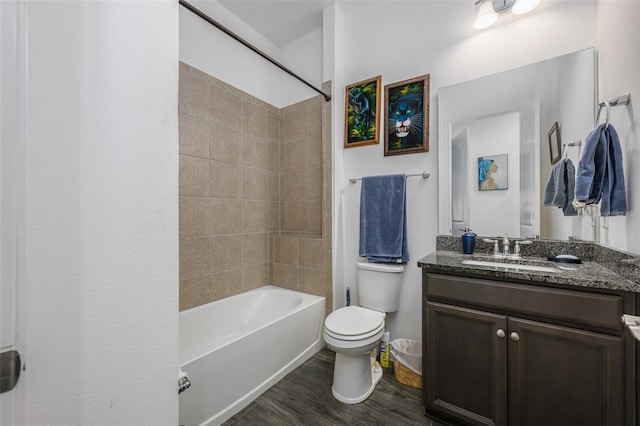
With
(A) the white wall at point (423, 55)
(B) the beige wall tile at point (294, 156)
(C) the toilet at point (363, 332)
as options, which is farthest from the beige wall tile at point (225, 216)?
(C) the toilet at point (363, 332)

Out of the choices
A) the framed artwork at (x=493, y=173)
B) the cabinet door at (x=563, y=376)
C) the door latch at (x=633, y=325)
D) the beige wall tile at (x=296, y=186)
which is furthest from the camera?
the beige wall tile at (x=296, y=186)

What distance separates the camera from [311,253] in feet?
7.86

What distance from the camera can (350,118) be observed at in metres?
2.29

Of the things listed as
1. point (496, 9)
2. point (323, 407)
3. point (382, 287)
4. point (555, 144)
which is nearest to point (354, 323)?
point (382, 287)

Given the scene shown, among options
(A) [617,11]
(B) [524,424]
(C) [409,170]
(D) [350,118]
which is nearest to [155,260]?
(B) [524,424]

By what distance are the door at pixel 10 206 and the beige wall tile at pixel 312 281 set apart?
6.46 feet

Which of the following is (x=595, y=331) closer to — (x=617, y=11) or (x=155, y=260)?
(x=617, y=11)

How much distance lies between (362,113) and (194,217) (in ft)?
5.20

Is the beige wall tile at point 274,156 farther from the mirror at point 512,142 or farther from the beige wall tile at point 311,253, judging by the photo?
the mirror at point 512,142

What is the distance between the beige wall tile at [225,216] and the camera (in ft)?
7.13

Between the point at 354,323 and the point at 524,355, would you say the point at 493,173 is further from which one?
the point at 354,323

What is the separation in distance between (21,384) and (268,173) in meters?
2.33

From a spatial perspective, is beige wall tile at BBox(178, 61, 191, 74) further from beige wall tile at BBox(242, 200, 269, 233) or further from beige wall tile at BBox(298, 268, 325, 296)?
beige wall tile at BBox(298, 268, 325, 296)

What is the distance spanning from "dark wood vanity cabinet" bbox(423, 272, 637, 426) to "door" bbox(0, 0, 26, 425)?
1.50 metres
